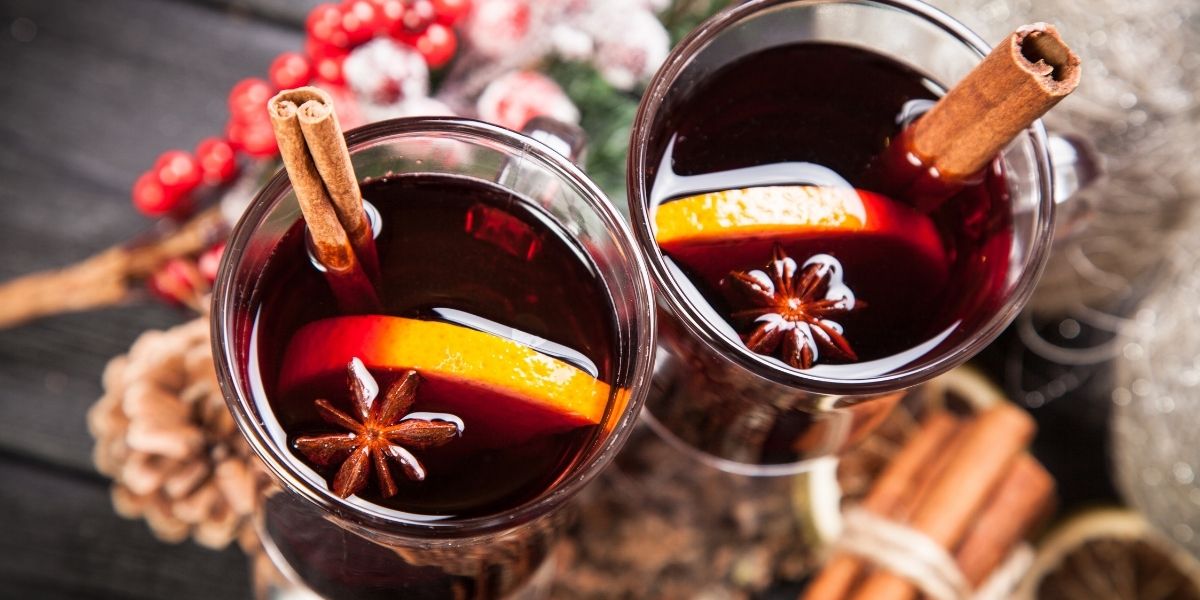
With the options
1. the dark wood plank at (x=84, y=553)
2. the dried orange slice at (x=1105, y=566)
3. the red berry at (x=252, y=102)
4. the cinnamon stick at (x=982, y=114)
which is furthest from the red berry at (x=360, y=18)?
the dried orange slice at (x=1105, y=566)

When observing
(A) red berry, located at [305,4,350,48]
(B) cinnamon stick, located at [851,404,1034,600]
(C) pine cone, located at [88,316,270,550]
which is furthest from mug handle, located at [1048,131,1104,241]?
(C) pine cone, located at [88,316,270,550]

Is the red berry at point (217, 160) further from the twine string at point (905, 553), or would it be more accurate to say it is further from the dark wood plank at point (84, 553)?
the twine string at point (905, 553)

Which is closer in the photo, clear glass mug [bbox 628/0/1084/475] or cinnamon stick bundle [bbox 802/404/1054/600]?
clear glass mug [bbox 628/0/1084/475]

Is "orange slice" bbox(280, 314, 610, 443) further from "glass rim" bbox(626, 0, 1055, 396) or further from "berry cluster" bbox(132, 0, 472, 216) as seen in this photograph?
"berry cluster" bbox(132, 0, 472, 216)

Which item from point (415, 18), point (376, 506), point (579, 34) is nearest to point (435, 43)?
point (415, 18)

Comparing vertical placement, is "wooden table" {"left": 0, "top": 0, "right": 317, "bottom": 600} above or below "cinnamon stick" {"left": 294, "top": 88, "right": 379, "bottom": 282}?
above

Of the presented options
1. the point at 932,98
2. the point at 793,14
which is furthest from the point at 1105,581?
the point at 793,14
